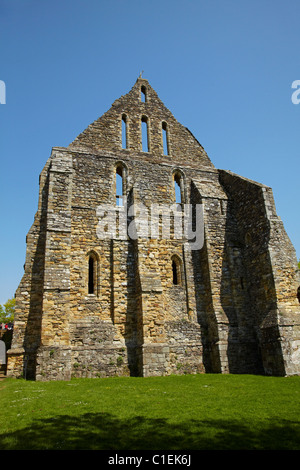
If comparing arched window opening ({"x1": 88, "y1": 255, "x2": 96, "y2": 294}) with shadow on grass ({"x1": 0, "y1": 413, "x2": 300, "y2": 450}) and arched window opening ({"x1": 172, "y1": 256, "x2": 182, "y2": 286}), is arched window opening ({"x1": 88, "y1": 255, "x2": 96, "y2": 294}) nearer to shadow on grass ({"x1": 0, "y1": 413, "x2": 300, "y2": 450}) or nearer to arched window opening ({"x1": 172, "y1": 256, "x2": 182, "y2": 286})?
arched window opening ({"x1": 172, "y1": 256, "x2": 182, "y2": 286})

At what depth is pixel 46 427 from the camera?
6.00 m

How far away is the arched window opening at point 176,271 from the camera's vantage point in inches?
629

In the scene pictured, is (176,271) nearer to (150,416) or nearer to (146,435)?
(150,416)

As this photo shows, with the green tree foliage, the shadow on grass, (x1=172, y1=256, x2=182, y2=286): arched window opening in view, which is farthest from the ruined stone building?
the green tree foliage

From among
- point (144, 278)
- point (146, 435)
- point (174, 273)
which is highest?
point (174, 273)

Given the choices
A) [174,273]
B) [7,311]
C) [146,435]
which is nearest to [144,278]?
[174,273]

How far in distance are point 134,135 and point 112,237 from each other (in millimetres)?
6391

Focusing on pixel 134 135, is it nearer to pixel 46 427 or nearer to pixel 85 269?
pixel 85 269

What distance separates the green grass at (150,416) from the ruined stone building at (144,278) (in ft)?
7.76

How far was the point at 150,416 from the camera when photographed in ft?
21.9

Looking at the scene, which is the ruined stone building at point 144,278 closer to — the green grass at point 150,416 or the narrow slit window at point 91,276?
the narrow slit window at point 91,276

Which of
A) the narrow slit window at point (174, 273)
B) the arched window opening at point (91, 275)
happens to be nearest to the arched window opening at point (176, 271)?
the narrow slit window at point (174, 273)

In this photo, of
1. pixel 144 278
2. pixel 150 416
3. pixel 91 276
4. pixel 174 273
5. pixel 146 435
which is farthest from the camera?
pixel 174 273

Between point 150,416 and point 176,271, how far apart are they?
979cm
